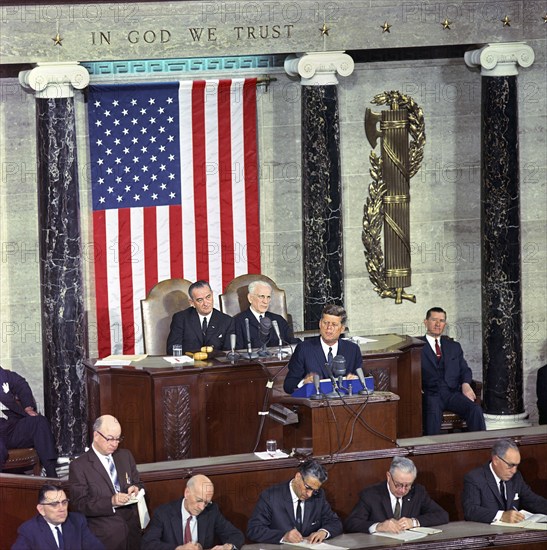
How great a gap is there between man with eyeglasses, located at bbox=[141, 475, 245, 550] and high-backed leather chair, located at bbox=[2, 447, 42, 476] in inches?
116

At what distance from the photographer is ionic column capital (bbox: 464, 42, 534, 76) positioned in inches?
576

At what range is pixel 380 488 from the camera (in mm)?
10711

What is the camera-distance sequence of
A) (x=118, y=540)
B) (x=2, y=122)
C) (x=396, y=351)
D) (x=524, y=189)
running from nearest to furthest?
(x=118, y=540), (x=396, y=351), (x=2, y=122), (x=524, y=189)

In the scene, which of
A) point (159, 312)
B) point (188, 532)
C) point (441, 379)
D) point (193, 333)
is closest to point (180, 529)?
point (188, 532)

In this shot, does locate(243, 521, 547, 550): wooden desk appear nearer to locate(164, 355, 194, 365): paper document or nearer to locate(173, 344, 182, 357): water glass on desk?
locate(164, 355, 194, 365): paper document

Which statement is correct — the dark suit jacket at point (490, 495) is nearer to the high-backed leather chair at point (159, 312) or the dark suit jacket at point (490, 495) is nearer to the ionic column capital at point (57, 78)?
the high-backed leather chair at point (159, 312)

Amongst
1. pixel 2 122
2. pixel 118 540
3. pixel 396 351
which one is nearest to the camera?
pixel 118 540

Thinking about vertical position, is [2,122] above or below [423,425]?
above

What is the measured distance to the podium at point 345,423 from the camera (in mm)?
10789

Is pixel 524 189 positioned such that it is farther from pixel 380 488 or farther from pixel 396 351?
pixel 380 488

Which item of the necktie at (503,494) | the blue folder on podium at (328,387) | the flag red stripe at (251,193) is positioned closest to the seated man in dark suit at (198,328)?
the flag red stripe at (251,193)

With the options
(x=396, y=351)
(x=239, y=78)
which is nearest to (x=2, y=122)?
(x=239, y=78)

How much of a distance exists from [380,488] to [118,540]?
2.04 meters

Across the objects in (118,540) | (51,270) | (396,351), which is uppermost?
(51,270)
